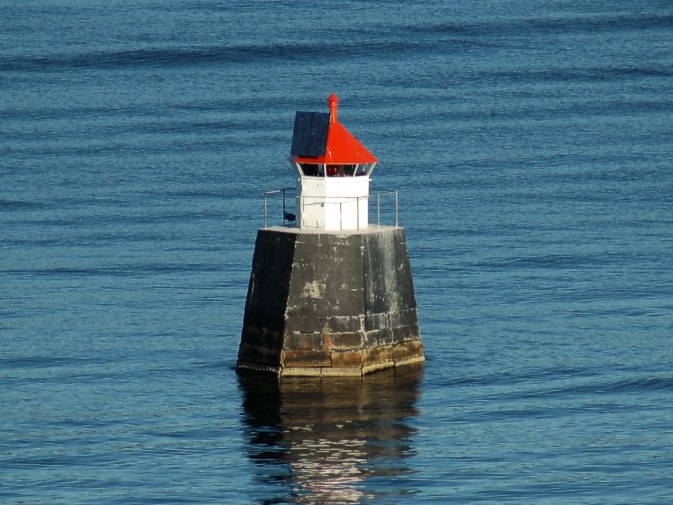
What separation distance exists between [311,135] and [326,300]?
14.2ft

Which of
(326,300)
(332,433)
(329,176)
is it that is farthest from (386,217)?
(332,433)

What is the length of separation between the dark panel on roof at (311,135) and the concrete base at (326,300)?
2.10 m

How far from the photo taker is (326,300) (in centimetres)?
4628

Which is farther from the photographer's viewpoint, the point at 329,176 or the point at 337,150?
the point at 329,176

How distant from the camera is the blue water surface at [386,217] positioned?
133 ft

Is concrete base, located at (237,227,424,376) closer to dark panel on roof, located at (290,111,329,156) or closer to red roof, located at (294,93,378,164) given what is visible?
red roof, located at (294,93,378,164)

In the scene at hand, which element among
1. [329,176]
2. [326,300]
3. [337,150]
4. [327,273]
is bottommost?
[326,300]

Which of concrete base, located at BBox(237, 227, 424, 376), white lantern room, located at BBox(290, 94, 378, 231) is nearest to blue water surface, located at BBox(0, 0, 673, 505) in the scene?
concrete base, located at BBox(237, 227, 424, 376)

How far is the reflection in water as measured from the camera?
129 feet

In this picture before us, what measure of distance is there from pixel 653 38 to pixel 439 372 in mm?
67986

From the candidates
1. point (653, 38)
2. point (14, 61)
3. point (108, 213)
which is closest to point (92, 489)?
point (108, 213)

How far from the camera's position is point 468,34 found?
112375 millimetres

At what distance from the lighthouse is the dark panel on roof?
0.08ft

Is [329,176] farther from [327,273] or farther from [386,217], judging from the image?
[386,217]
